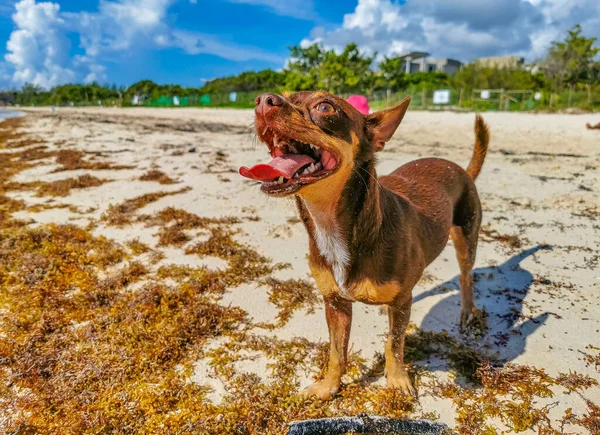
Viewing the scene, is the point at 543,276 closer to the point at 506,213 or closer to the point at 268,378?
the point at 506,213

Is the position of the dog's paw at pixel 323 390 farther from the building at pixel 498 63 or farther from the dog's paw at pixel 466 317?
the building at pixel 498 63

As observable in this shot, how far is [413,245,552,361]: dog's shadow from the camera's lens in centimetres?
343

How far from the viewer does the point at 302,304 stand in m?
3.98

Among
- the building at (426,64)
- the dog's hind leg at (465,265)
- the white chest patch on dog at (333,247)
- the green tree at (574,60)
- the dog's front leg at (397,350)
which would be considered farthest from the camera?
the building at (426,64)

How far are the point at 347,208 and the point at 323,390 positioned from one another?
4.75ft

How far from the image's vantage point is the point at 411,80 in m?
59.6

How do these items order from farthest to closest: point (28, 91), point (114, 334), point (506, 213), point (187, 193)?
point (28, 91) → point (187, 193) → point (506, 213) → point (114, 334)

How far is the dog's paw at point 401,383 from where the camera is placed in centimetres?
281

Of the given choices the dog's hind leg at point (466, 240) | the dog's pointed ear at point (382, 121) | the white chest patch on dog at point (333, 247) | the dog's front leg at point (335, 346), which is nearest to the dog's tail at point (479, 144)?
the dog's hind leg at point (466, 240)

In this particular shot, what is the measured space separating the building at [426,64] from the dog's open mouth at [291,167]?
9940 cm

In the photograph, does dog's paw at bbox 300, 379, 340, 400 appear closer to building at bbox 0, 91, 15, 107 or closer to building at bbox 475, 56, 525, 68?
building at bbox 475, 56, 525, 68

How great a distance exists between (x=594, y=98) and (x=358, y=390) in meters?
27.2

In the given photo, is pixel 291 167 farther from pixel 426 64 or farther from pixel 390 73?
pixel 426 64

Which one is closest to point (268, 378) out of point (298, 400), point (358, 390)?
point (298, 400)
